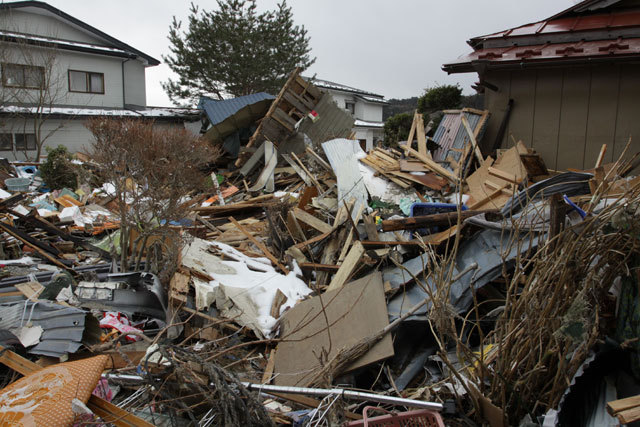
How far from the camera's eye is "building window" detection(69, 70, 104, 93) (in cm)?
1988

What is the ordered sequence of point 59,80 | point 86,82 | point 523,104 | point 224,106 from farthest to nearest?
point 86,82 < point 59,80 < point 224,106 < point 523,104

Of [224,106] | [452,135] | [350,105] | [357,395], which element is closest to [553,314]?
[357,395]

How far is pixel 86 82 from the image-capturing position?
20250mm

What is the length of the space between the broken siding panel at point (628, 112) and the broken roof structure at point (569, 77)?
0.04ft

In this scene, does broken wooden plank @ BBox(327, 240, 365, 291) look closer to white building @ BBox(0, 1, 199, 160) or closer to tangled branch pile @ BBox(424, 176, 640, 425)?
tangled branch pile @ BBox(424, 176, 640, 425)

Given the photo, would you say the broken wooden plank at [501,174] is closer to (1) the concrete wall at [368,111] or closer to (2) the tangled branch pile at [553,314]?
(2) the tangled branch pile at [553,314]

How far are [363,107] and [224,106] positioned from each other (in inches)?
741

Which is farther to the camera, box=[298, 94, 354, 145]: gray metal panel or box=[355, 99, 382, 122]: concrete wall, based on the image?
box=[355, 99, 382, 122]: concrete wall

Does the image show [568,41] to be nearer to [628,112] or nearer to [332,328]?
[628,112]

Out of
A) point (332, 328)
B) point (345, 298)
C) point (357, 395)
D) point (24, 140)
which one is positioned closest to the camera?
point (357, 395)

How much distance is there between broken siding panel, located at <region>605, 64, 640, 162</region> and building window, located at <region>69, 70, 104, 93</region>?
20980mm

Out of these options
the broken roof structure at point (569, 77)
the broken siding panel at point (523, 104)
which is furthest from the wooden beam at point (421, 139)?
the broken siding panel at point (523, 104)

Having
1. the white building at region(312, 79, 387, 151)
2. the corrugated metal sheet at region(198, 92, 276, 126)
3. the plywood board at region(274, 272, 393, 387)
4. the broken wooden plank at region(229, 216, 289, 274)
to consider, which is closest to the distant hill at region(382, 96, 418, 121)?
the white building at region(312, 79, 387, 151)

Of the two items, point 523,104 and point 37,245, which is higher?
point 523,104
